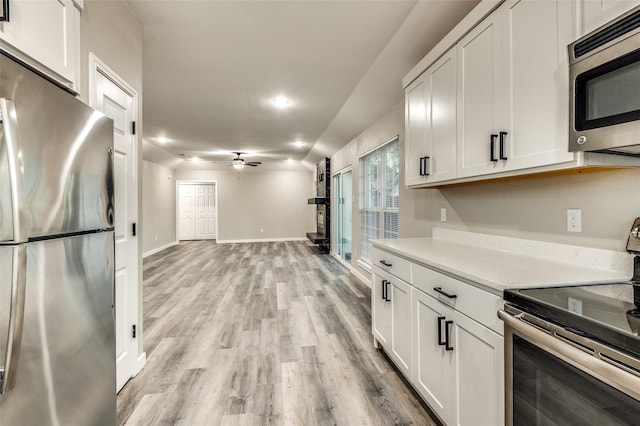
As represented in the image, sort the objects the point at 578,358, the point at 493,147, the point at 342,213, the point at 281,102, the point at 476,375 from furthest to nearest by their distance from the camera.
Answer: the point at 342,213, the point at 281,102, the point at 493,147, the point at 476,375, the point at 578,358

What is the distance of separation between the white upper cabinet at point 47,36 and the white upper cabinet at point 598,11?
6.87ft

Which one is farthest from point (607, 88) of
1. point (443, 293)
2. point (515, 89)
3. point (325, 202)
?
point (325, 202)

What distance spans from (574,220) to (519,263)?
32cm

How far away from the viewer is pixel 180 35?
243 centimetres

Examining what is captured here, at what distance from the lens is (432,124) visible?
2182 millimetres

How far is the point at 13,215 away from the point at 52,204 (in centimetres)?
22

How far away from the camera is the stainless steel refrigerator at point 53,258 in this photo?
2.86 ft

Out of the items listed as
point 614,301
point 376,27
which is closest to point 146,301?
point 376,27

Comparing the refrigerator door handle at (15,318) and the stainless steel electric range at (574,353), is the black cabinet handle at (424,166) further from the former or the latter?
the refrigerator door handle at (15,318)

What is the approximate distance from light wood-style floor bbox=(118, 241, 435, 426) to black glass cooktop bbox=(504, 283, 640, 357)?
1.14m

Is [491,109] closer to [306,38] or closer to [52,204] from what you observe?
[306,38]

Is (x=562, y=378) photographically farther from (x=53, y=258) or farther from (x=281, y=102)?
(x=281, y=102)

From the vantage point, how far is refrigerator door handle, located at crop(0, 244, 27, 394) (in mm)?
851

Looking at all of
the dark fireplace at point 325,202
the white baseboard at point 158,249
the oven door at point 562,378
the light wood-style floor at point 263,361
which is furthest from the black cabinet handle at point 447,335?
the white baseboard at point 158,249
